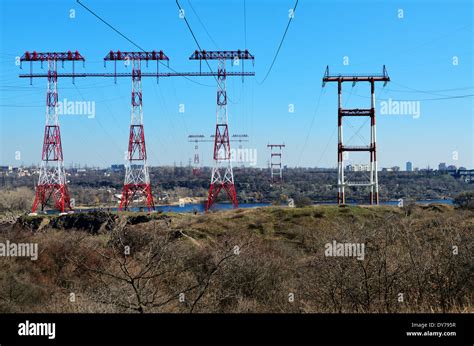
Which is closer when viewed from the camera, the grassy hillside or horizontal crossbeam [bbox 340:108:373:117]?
the grassy hillside

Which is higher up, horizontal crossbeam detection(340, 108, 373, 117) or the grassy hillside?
horizontal crossbeam detection(340, 108, 373, 117)

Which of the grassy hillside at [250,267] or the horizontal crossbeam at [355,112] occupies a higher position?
the horizontal crossbeam at [355,112]

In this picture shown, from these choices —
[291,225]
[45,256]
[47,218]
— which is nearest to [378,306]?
[45,256]

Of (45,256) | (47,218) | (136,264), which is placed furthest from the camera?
(47,218)

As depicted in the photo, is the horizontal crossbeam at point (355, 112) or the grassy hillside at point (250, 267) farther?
the horizontal crossbeam at point (355, 112)
